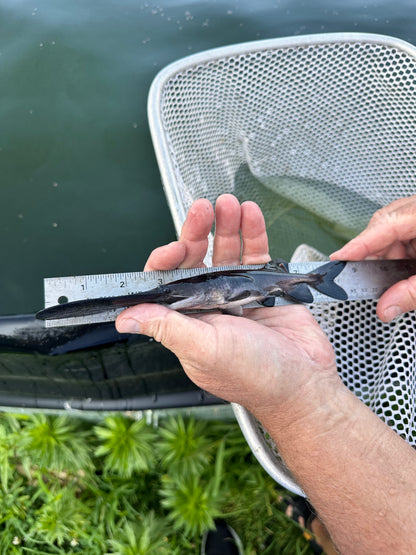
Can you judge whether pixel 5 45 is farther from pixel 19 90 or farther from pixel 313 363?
pixel 313 363

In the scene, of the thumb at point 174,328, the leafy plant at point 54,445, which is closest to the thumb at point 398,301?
the thumb at point 174,328

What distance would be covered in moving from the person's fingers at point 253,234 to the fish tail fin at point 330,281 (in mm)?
302

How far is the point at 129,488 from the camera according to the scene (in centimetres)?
231

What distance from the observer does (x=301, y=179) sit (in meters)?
2.97

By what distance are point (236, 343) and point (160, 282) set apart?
0.58 meters

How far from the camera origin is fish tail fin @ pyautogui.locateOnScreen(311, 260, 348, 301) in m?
1.93

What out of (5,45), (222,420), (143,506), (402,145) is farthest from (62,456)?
(5,45)

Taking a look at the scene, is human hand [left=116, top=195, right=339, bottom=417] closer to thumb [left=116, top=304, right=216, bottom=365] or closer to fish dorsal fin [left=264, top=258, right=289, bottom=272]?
thumb [left=116, top=304, right=216, bottom=365]

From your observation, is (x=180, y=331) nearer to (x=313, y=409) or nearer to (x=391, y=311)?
(x=313, y=409)

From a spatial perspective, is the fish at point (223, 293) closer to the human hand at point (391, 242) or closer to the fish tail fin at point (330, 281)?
the fish tail fin at point (330, 281)

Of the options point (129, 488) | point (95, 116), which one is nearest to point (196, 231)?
point (129, 488)

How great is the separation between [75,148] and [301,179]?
1.64 metres

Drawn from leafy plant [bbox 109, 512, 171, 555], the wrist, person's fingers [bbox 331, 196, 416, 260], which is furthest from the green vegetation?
person's fingers [bbox 331, 196, 416, 260]

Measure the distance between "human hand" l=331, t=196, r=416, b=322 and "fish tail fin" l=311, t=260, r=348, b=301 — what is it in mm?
70
